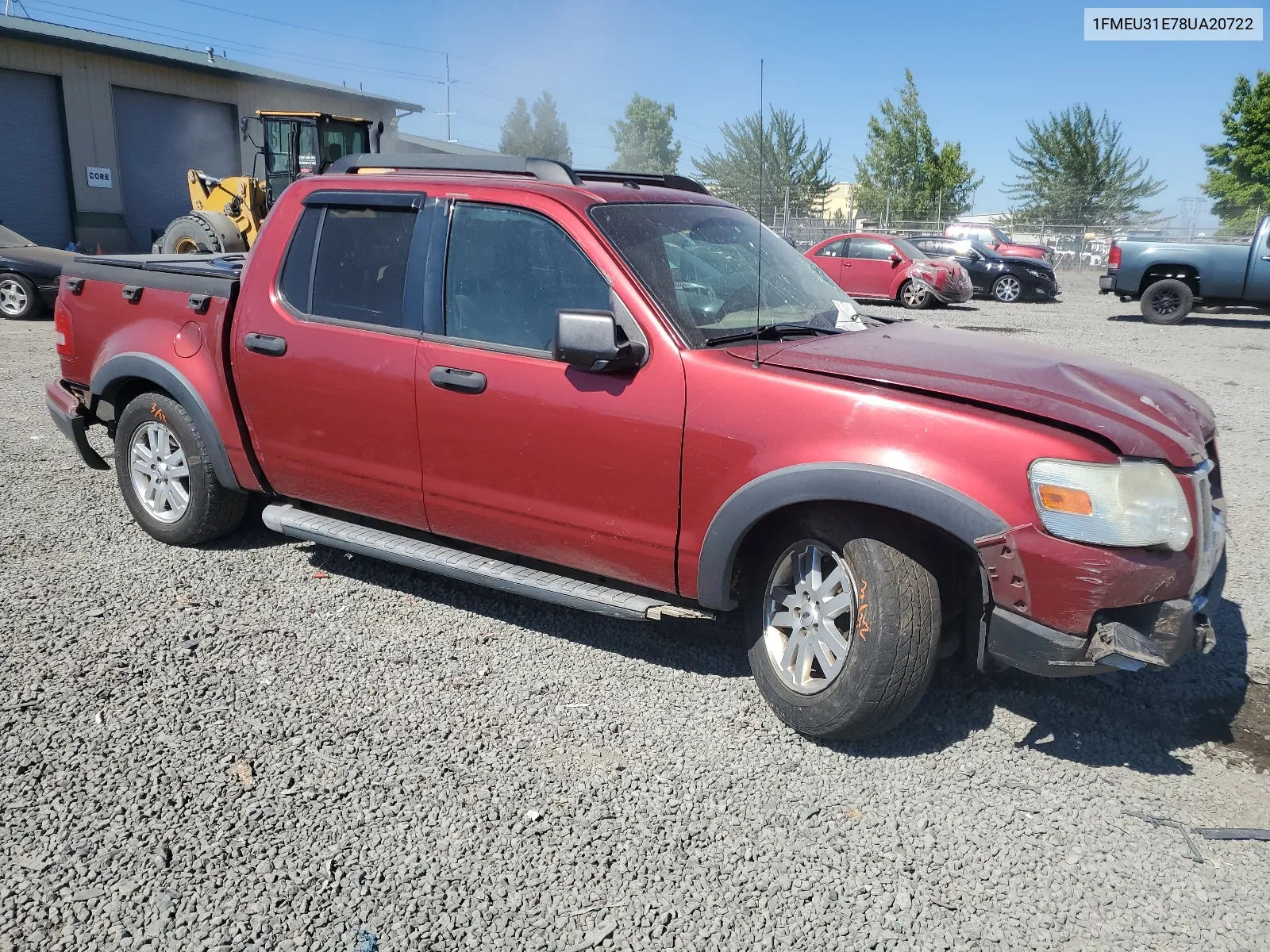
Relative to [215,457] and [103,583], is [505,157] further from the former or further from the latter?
[103,583]

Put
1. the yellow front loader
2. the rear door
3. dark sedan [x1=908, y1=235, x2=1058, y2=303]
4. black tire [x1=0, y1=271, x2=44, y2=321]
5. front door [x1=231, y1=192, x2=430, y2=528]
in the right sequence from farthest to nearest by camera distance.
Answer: dark sedan [x1=908, y1=235, x2=1058, y2=303] < the rear door < the yellow front loader < black tire [x1=0, y1=271, x2=44, y2=321] < front door [x1=231, y1=192, x2=430, y2=528]

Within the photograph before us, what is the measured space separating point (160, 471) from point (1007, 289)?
2014 centimetres

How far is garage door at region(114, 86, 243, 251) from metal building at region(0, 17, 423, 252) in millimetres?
26

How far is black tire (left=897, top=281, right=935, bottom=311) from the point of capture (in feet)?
61.9

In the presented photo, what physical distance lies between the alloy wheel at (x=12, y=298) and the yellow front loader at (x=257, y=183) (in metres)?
2.20

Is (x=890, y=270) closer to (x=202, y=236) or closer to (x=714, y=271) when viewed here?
(x=202, y=236)

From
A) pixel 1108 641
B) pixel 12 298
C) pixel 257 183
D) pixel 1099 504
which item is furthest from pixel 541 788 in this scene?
pixel 257 183

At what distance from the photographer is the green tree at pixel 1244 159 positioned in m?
37.1

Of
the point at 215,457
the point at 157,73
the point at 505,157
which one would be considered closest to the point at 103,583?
the point at 215,457

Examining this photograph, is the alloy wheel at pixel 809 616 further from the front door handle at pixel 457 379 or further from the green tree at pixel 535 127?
the green tree at pixel 535 127

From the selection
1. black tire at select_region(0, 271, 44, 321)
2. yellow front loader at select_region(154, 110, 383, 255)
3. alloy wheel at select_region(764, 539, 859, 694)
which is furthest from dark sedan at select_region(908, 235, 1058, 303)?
alloy wheel at select_region(764, 539, 859, 694)

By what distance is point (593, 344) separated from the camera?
3.37m

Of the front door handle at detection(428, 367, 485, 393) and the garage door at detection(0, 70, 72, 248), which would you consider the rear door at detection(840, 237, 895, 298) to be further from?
the garage door at detection(0, 70, 72, 248)

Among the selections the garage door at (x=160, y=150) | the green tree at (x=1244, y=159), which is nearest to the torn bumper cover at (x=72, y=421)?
the garage door at (x=160, y=150)
